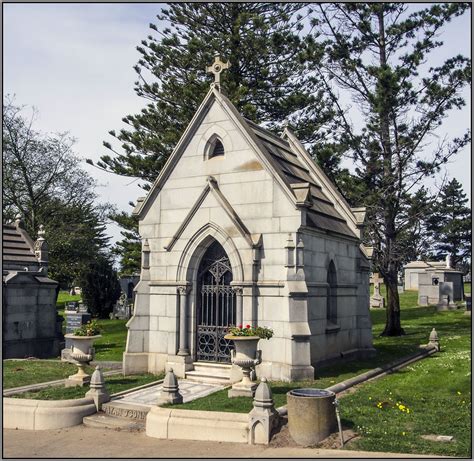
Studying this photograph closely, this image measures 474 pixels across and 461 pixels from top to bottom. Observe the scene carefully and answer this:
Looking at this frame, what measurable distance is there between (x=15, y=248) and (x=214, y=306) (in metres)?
12.8

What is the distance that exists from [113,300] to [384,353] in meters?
28.0

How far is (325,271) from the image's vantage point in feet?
54.9

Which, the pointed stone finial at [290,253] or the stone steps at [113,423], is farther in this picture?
the pointed stone finial at [290,253]

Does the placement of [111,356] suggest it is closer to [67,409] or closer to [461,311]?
[67,409]

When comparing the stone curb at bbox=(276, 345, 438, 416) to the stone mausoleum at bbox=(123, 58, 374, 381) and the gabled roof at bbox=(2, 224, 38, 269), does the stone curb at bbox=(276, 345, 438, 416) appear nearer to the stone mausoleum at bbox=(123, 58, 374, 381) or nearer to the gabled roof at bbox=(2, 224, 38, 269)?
the stone mausoleum at bbox=(123, 58, 374, 381)

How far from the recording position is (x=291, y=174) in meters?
17.1

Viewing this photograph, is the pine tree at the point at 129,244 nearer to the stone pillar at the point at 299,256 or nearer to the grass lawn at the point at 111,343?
the grass lawn at the point at 111,343

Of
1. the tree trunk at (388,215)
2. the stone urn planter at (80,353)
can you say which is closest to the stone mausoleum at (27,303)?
the stone urn planter at (80,353)

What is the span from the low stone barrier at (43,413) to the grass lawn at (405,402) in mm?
2367

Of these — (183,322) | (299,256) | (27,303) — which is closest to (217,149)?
(299,256)

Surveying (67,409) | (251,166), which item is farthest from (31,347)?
(251,166)

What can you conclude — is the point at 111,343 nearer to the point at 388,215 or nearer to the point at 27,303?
the point at 27,303

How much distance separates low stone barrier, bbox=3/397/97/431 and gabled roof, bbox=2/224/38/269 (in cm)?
1240

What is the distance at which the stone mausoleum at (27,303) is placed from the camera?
21984 millimetres
